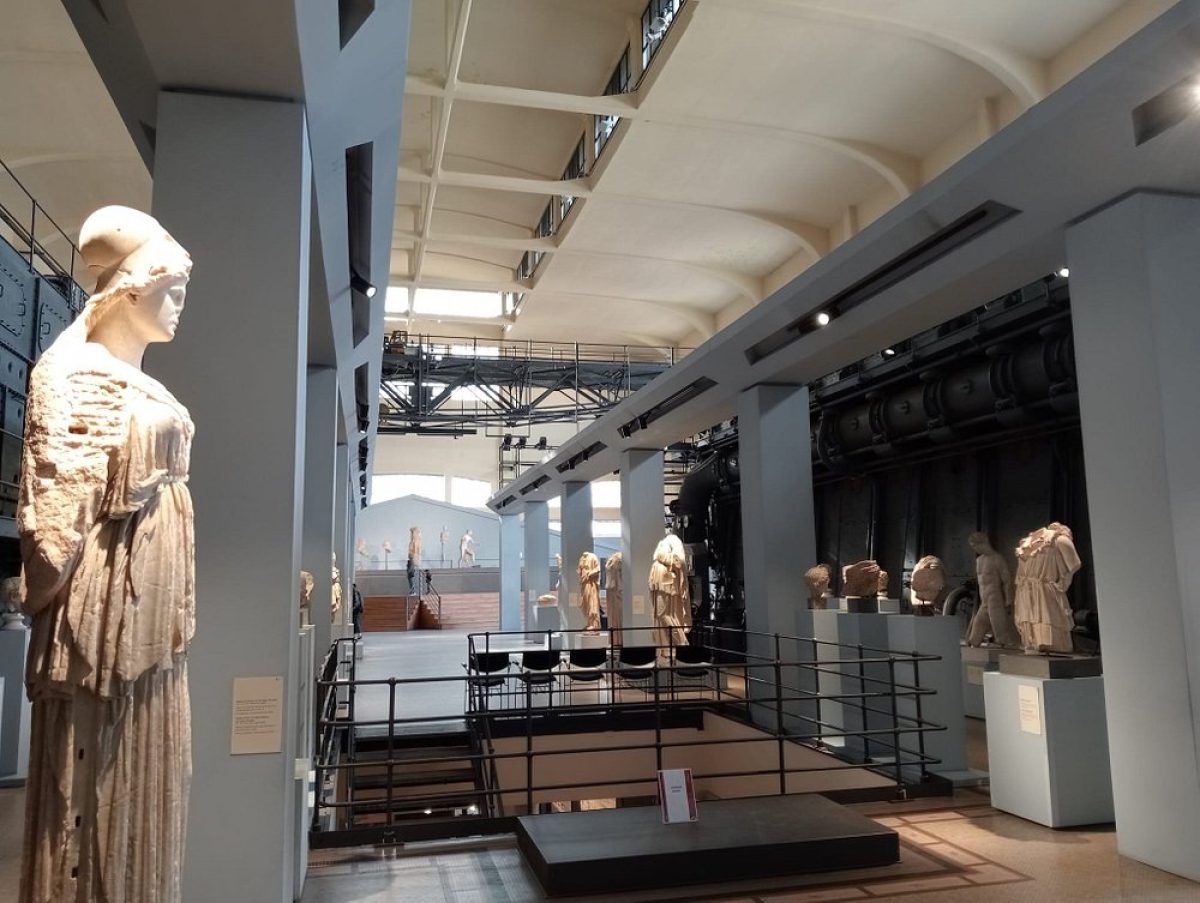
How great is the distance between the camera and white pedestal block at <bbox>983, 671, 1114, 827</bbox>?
18.0ft

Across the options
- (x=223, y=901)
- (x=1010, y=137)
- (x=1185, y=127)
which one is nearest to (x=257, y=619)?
(x=223, y=901)

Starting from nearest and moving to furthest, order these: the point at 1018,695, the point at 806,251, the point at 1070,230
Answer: the point at 1070,230
the point at 1018,695
the point at 806,251

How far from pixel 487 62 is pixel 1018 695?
9415 millimetres

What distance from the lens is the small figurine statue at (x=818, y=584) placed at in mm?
9156

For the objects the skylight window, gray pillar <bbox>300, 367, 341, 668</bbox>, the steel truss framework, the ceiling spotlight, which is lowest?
gray pillar <bbox>300, 367, 341, 668</bbox>

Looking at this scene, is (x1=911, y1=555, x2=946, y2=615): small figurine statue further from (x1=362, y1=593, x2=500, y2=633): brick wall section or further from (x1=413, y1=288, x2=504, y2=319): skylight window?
(x1=362, y1=593, x2=500, y2=633): brick wall section

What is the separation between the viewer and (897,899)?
4348 mm

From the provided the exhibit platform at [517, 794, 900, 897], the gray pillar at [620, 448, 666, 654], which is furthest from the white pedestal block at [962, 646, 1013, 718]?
the exhibit platform at [517, 794, 900, 897]

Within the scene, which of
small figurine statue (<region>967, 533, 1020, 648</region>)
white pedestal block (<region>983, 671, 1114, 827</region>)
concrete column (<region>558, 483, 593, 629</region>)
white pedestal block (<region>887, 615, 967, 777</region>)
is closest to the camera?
white pedestal block (<region>983, 671, 1114, 827</region>)

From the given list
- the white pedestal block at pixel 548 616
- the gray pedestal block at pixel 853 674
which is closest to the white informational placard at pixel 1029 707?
the gray pedestal block at pixel 853 674

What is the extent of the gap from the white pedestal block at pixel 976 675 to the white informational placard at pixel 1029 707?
14.0 ft

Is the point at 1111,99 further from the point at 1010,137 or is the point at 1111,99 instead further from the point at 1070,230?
the point at 1070,230

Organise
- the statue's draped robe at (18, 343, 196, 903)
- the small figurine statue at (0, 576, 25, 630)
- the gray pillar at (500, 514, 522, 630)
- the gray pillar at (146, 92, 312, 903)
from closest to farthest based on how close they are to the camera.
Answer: the statue's draped robe at (18, 343, 196, 903) → the gray pillar at (146, 92, 312, 903) → the small figurine statue at (0, 576, 25, 630) → the gray pillar at (500, 514, 522, 630)

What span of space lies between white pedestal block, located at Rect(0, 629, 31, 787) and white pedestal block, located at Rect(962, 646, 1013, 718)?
9.44 meters
